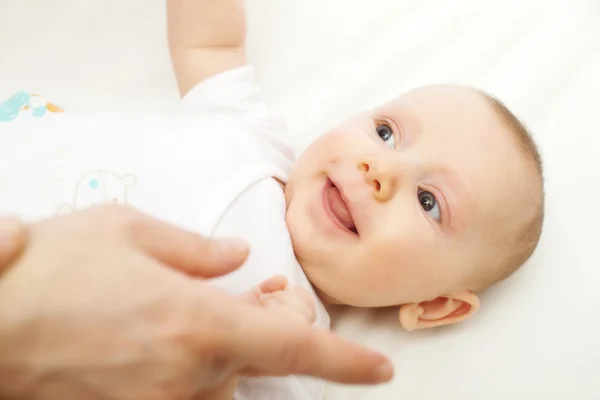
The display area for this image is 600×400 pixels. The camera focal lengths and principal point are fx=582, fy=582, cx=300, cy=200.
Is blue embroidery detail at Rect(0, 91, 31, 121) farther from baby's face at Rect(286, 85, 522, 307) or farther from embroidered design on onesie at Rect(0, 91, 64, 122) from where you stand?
baby's face at Rect(286, 85, 522, 307)

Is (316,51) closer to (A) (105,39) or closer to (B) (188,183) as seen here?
(A) (105,39)

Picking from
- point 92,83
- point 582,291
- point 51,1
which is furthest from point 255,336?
point 51,1

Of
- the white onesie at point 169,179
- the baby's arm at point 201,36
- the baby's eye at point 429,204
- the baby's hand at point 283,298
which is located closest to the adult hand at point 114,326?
the baby's hand at point 283,298

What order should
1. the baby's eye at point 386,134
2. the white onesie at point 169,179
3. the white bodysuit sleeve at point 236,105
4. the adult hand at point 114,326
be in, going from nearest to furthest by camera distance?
the adult hand at point 114,326 → the white onesie at point 169,179 → the baby's eye at point 386,134 → the white bodysuit sleeve at point 236,105

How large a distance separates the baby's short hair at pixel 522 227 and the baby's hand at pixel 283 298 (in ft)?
1.16

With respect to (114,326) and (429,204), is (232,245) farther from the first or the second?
(429,204)

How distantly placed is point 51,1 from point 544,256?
1.04m

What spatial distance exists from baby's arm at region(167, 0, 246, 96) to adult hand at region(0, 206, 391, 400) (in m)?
0.69

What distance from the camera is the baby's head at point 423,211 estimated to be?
788 millimetres

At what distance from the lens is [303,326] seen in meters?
0.41

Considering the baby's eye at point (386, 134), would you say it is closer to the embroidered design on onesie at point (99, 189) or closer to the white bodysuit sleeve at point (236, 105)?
the white bodysuit sleeve at point (236, 105)

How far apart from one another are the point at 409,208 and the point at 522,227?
17 centimetres

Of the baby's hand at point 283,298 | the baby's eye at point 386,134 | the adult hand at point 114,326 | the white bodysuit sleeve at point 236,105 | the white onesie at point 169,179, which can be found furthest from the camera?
the white bodysuit sleeve at point 236,105

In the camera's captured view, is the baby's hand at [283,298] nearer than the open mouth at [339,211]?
Yes
